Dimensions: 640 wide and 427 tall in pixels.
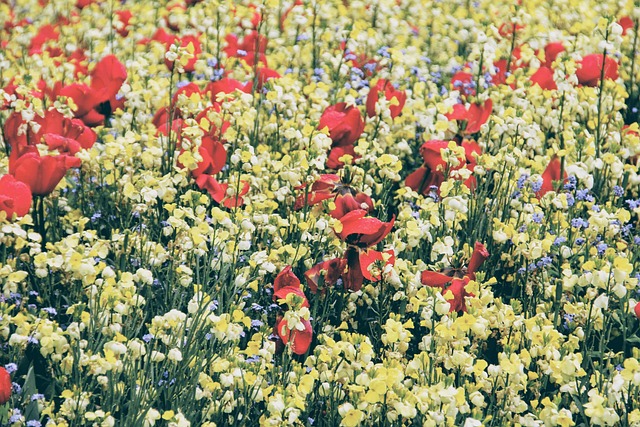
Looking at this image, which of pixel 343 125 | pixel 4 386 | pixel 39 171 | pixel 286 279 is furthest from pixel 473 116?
pixel 4 386

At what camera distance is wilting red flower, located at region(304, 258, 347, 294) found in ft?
9.09

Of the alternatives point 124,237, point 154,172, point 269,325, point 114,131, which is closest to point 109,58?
point 114,131

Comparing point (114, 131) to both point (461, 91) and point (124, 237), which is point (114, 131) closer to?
point (124, 237)

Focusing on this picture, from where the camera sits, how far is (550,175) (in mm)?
3490

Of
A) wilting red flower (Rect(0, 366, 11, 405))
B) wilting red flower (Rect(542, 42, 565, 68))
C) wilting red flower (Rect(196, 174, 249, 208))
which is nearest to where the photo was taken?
wilting red flower (Rect(0, 366, 11, 405))

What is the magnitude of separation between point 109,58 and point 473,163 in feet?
4.93

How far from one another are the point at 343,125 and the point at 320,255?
0.49m

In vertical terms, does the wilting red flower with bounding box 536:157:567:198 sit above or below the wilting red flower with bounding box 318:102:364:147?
below

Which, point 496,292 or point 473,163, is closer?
point 496,292

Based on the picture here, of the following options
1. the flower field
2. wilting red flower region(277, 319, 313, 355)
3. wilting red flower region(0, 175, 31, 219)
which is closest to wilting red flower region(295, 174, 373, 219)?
the flower field

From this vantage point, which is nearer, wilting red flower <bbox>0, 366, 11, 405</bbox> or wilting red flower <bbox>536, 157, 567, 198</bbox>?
wilting red flower <bbox>0, 366, 11, 405</bbox>

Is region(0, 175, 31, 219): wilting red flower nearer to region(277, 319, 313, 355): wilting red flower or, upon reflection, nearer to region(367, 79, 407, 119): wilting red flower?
region(277, 319, 313, 355): wilting red flower

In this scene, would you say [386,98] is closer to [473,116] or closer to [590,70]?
[473,116]

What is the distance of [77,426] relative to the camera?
2424mm
